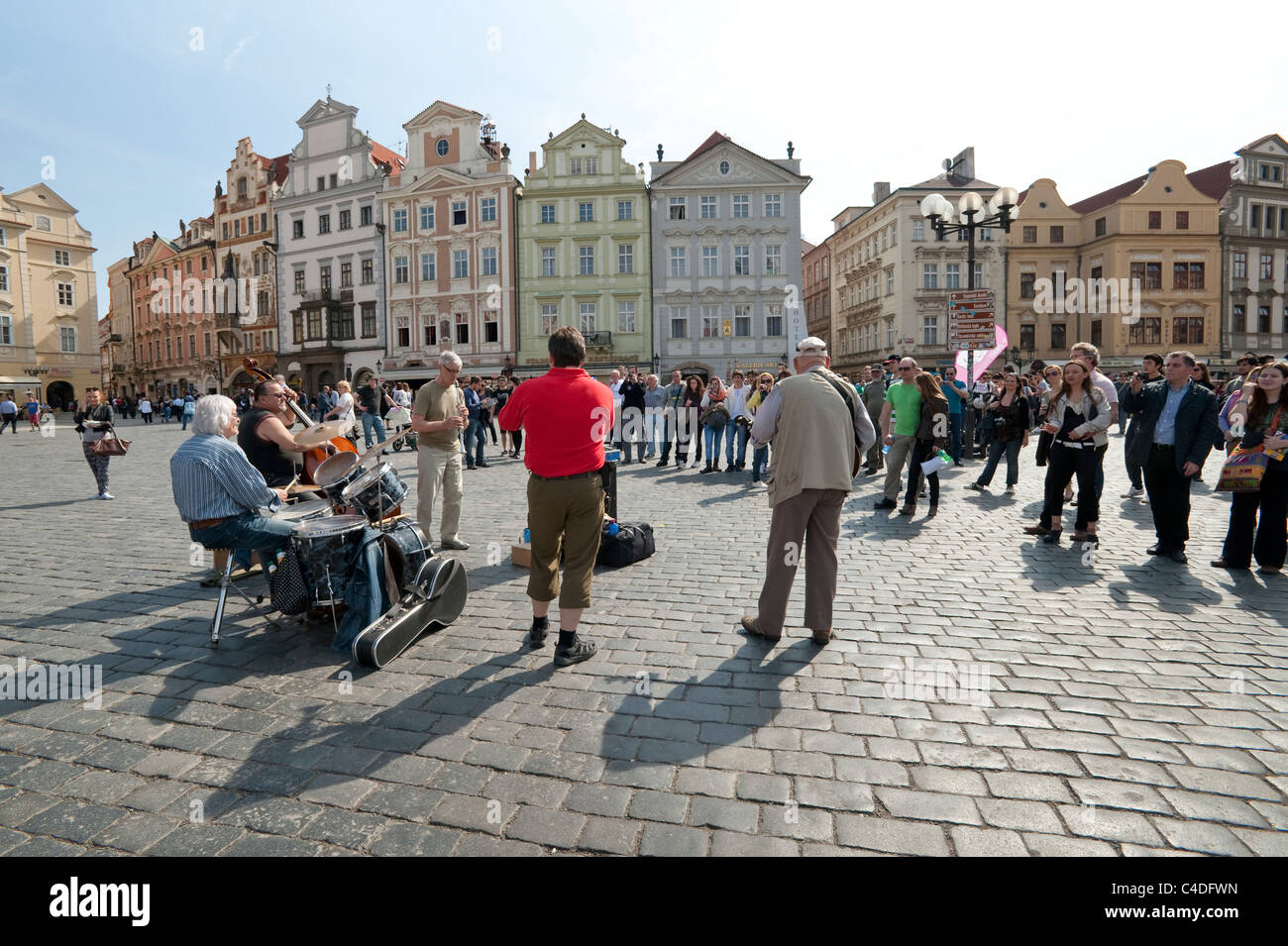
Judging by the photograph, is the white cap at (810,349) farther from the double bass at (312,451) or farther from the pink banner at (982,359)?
the pink banner at (982,359)

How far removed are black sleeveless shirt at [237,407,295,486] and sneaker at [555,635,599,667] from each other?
334 centimetres

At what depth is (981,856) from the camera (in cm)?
262

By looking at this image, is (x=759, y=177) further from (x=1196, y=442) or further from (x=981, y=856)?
(x=981, y=856)

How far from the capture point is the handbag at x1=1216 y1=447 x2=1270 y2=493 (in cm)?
655

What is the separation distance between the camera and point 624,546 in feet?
22.9

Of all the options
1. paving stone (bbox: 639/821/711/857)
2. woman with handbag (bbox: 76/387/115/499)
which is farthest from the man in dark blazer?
woman with handbag (bbox: 76/387/115/499)

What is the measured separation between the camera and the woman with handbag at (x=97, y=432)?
11.5 m

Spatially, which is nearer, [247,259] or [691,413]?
[691,413]

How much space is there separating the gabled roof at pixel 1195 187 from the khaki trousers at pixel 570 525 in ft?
178

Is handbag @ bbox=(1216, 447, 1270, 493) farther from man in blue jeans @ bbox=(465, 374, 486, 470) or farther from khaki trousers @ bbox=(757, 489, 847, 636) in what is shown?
man in blue jeans @ bbox=(465, 374, 486, 470)

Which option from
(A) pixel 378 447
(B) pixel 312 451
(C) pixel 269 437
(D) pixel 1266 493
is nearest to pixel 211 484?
(A) pixel 378 447

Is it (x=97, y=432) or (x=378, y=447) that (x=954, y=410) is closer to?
(x=378, y=447)

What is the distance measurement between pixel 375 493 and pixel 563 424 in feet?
5.12
